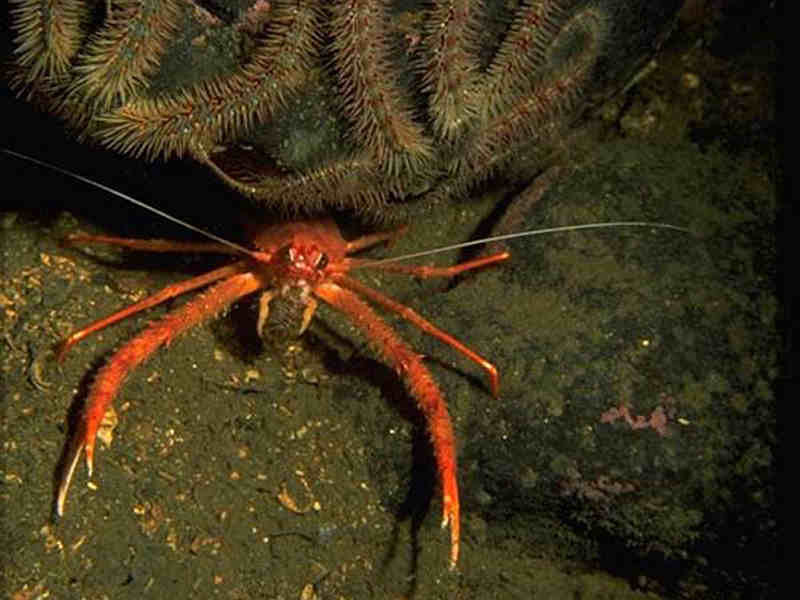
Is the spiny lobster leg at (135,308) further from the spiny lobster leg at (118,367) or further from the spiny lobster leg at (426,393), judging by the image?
the spiny lobster leg at (426,393)

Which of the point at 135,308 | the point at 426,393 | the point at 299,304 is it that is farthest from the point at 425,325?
the point at 135,308

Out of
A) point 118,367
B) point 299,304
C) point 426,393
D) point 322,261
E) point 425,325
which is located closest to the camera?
point 118,367

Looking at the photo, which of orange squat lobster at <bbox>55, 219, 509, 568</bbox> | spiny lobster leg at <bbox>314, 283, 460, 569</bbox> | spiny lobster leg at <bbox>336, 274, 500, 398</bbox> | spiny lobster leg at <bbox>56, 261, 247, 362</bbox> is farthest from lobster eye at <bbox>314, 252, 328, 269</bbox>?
spiny lobster leg at <bbox>56, 261, 247, 362</bbox>

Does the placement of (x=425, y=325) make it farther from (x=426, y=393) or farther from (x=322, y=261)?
(x=322, y=261)

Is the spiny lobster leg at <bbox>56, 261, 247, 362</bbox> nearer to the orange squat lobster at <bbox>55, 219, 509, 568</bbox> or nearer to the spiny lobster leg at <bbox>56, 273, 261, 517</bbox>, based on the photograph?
the orange squat lobster at <bbox>55, 219, 509, 568</bbox>

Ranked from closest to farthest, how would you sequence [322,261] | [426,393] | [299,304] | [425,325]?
[426,393], [425,325], [299,304], [322,261]

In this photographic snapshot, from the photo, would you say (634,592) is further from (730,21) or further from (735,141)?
(730,21)

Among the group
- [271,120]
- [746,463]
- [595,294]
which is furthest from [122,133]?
[746,463]
